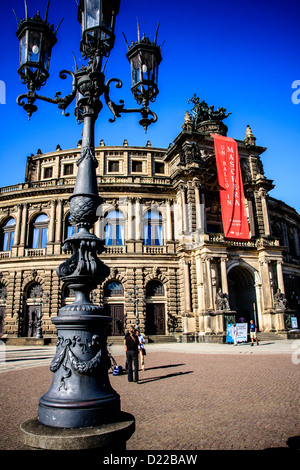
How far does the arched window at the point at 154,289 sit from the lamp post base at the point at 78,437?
95.3 feet

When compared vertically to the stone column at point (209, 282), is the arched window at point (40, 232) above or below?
above

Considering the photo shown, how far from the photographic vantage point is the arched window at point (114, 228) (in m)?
34.0

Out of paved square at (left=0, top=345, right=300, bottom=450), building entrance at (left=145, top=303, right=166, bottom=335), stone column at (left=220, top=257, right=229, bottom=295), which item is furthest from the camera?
building entrance at (left=145, top=303, right=166, bottom=335)

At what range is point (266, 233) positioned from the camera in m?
34.6

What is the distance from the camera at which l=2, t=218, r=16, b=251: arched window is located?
3570 centimetres

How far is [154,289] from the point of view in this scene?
32.8 meters

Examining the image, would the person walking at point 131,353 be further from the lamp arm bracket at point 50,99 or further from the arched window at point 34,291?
the arched window at point 34,291

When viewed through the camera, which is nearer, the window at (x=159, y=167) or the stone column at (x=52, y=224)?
the stone column at (x=52, y=224)

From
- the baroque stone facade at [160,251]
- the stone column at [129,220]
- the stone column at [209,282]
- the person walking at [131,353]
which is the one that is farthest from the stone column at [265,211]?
the person walking at [131,353]

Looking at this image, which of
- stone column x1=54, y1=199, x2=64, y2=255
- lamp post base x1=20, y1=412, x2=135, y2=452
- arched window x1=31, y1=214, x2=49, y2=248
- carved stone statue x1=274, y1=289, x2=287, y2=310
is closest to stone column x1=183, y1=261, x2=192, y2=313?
carved stone statue x1=274, y1=289, x2=287, y2=310

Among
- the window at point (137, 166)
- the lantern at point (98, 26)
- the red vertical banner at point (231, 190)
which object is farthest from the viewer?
the window at point (137, 166)

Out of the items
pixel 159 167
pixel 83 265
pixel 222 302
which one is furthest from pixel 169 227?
pixel 83 265

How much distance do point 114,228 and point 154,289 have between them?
752 centimetres

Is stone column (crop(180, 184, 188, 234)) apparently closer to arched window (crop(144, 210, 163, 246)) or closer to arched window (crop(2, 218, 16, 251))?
arched window (crop(144, 210, 163, 246))
